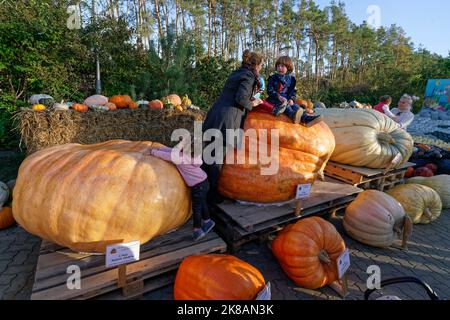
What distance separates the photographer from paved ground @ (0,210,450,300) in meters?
2.27

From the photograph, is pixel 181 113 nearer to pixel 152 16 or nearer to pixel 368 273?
pixel 368 273

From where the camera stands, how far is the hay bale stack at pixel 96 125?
4309 mm

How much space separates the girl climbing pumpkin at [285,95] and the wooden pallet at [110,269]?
5.31ft

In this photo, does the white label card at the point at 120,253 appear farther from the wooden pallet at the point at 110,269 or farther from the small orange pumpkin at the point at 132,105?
the small orange pumpkin at the point at 132,105

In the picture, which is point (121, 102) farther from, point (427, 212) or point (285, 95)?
point (427, 212)

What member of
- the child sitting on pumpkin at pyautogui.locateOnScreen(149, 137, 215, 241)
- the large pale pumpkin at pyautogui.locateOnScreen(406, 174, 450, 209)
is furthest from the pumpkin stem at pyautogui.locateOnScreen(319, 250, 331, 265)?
the large pale pumpkin at pyautogui.locateOnScreen(406, 174, 450, 209)

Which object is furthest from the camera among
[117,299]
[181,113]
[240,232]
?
[181,113]

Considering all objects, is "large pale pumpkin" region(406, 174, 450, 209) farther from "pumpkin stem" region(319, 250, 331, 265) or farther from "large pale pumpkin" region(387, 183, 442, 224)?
"pumpkin stem" region(319, 250, 331, 265)

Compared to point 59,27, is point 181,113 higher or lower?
lower

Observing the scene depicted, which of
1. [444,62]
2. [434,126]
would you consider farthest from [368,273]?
[444,62]

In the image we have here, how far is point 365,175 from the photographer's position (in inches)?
144

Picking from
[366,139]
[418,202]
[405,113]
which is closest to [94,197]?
[366,139]
